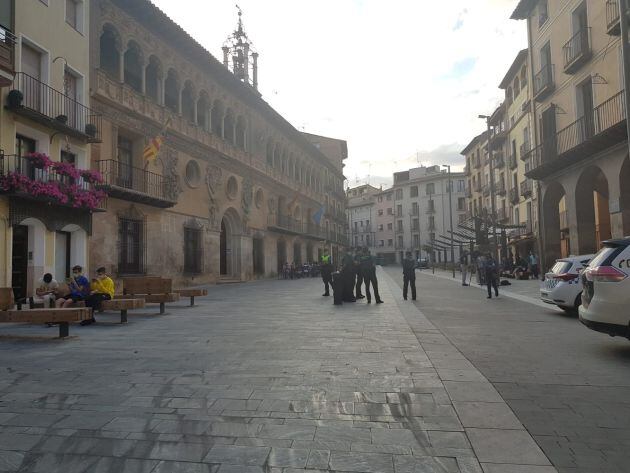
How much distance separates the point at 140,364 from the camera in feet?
19.4

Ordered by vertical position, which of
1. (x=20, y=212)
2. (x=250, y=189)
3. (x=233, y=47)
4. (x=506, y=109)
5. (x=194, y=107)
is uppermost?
(x=233, y=47)

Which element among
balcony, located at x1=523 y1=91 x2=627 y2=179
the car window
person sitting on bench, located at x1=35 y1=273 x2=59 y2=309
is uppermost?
balcony, located at x1=523 y1=91 x2=627 y2=179

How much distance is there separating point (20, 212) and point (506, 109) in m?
39.7

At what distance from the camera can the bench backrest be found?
12.7 m

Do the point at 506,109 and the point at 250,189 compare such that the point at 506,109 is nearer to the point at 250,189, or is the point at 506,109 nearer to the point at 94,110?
the point at 250,189

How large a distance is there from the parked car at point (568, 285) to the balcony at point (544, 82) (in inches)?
577

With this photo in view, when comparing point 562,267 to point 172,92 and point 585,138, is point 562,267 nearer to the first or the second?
point 585,138

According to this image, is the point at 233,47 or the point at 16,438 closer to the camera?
the point at 16,438

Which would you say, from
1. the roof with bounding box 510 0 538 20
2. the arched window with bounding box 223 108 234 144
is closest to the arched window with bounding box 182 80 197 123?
the arched window with bounding box 223 108 234 144

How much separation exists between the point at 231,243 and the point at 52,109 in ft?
52.4

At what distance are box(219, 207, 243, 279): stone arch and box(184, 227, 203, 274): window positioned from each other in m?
4.51

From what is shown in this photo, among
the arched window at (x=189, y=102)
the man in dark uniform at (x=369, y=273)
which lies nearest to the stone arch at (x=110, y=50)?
the arched window at (x=189, y=102)

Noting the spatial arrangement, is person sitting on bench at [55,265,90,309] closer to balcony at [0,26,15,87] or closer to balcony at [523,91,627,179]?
balcony at [0,26,15,87]

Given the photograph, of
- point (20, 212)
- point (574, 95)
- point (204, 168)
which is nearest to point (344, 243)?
point (204, 168)
